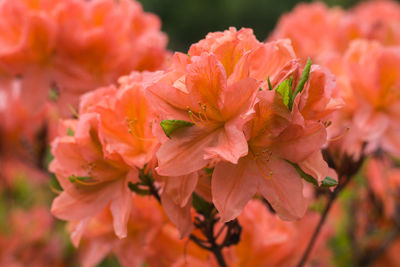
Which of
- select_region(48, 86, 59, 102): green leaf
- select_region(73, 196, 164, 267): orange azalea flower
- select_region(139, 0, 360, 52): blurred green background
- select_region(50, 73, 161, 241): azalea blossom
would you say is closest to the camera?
select_region(50, 73, 161, 241): azalea blossom

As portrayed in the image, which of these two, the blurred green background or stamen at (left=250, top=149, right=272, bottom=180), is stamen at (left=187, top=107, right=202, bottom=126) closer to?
stamen at (left=250, top=149, right=272, bottom=180)

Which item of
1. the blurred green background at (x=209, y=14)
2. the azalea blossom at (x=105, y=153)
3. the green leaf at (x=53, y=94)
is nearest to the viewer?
the azalea blossom at (x=105, y=153)

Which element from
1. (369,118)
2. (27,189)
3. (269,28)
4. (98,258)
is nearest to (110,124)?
(98,258)

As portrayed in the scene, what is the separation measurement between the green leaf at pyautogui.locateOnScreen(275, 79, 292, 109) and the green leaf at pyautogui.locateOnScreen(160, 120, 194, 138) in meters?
0.10

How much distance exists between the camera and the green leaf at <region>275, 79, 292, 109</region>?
444 mm

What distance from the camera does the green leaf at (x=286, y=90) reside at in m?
0.44

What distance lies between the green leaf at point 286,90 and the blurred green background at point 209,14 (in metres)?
3.98

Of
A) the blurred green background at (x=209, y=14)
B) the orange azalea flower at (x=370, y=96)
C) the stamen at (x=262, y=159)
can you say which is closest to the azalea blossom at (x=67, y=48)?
the orange azalea flower at (x=370, y=96)

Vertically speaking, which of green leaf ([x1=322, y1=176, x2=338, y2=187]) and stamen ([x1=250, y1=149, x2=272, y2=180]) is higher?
stamen ([x1=250, y1=149, x2=272, y2=180])

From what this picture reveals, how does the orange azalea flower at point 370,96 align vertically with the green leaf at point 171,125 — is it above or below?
below

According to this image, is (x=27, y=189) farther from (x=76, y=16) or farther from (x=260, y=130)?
(x=260, y=130)

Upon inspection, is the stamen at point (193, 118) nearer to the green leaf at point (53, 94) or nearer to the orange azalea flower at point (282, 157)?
the orange azalea flower at point (282, 157)

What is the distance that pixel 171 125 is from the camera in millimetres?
473

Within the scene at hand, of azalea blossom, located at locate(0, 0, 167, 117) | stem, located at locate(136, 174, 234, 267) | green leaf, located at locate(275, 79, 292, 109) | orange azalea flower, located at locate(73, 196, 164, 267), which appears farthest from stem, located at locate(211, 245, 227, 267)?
azalea blossom, located at locate(0, 0, 167, 117)
